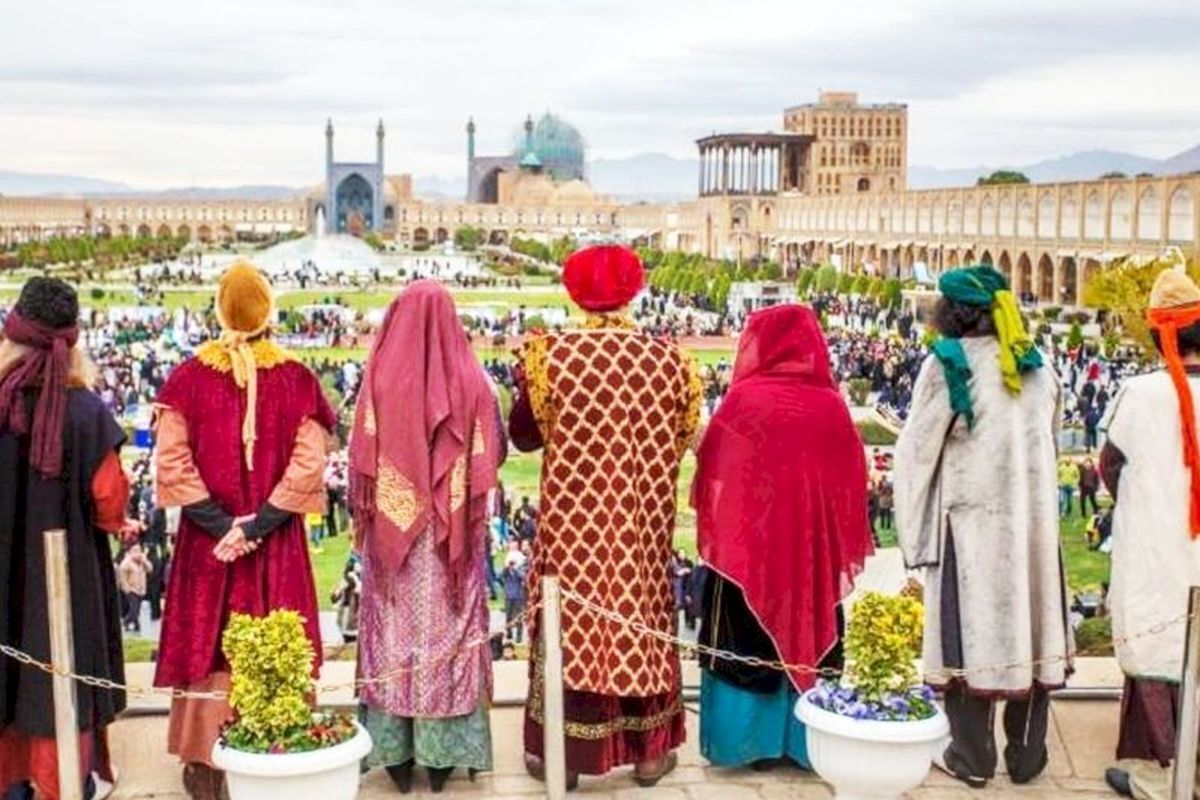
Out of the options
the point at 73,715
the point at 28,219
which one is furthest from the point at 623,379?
the point at 28,219

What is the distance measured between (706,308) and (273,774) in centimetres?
2744

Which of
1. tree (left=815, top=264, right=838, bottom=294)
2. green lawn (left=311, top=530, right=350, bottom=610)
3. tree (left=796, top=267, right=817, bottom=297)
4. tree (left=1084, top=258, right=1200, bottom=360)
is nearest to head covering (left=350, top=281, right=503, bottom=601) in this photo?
green lawn (left=311, top=530, right=350, bottom=610)

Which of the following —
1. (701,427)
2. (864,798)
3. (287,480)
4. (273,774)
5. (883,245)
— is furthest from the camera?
(883,245)

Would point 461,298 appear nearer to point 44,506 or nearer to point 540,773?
point 540,773

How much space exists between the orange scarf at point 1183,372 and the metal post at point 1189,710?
378 millimetres

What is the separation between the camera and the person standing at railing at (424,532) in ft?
9.47

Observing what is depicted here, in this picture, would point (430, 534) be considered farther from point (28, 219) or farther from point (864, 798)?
point (28, 219)

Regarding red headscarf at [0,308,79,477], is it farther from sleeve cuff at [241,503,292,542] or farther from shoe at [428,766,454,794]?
shoe at [428,766,454,794]

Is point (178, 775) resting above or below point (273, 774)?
below

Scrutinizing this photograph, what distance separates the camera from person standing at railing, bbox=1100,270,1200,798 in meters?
2.99

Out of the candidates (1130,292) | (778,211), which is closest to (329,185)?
(778,211)

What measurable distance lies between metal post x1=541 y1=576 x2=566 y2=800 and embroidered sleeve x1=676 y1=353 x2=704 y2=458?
1.55ft

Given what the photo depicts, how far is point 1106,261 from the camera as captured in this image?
81.9 ft

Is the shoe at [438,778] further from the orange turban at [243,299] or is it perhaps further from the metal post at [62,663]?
the orange turban at [243,299]
